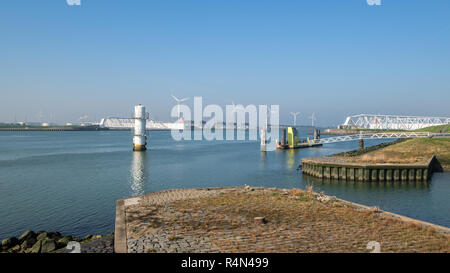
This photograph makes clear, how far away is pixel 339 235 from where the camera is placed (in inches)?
487

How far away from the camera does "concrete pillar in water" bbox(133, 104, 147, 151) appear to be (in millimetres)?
72625

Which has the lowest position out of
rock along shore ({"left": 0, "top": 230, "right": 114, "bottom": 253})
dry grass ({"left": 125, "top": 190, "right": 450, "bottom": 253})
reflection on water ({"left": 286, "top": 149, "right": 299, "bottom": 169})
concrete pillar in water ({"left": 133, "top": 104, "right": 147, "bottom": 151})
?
reflection on water ({"left": 286, "top": 149, "right": 299, "bottom": 169})

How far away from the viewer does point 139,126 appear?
241 ft

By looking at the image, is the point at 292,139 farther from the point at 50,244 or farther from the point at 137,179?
the point at 50,244

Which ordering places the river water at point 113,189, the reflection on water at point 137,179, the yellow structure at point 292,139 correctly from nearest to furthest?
the river water at point 113,189, the reflection on water at point 137,179, the yellow structure at point 292,139

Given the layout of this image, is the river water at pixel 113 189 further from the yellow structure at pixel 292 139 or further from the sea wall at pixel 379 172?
the yellow structure at pixel 292 139

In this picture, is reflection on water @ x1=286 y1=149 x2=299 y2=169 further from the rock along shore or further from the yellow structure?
the rock along shore

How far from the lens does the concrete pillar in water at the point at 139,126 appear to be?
238 ft

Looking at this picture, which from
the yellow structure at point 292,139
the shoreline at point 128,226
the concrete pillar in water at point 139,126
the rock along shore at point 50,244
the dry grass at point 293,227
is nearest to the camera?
the dry grass at point 293,227

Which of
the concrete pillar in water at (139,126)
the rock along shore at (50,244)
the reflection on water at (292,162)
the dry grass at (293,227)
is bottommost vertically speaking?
the reflection on water at (292,162)

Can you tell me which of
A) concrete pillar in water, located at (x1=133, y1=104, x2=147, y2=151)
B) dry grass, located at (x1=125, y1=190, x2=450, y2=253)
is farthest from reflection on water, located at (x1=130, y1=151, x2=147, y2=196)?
concrete pillar in water, located at (x1=133, y1=104, x2=147, y2=151)

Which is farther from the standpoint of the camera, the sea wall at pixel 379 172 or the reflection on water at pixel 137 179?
the sea wall at pixel 379 172

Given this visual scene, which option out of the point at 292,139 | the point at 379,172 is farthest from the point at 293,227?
the point at 292,139

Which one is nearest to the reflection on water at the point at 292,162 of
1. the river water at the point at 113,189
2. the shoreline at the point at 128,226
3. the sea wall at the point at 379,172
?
the river water at the point at 113,189
